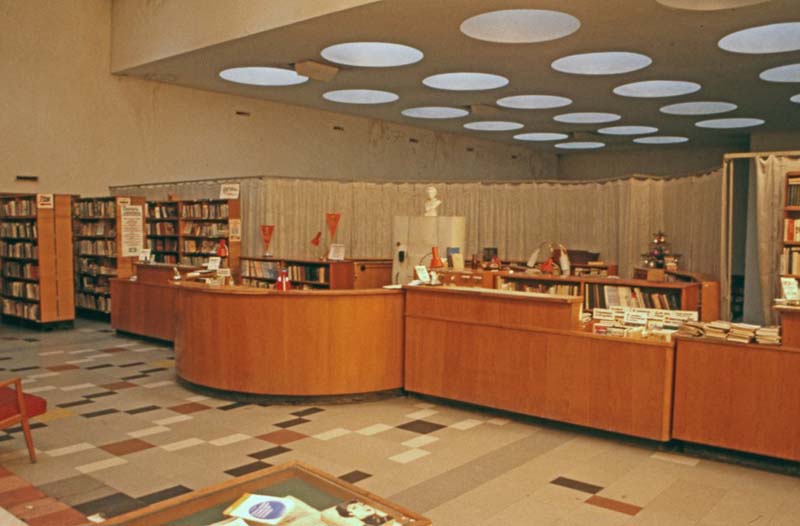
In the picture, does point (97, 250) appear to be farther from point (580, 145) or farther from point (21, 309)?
point (580, 145)

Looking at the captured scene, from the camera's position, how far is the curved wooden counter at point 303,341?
6.04 metres

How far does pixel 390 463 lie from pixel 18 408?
2.50 metres

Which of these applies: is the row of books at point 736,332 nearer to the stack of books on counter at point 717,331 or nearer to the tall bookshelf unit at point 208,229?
the stack of books on counter at point 717,331

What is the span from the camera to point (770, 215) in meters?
6.89

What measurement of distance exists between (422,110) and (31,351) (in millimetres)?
10714

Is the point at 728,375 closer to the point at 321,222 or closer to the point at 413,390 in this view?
the point at 413,390

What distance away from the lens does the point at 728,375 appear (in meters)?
4.65

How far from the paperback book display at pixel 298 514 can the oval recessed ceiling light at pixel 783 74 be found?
38.9 feet

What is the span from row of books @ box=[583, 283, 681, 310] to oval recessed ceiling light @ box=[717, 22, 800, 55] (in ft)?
16.6

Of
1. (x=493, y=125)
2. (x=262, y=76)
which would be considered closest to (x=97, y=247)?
(x=262, y=76)

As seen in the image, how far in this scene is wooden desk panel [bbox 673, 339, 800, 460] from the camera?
445 cm

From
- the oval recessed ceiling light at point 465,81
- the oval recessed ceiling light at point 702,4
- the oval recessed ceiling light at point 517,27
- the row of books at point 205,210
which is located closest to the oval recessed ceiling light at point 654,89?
the oval recessed ceiling light at point 465,81

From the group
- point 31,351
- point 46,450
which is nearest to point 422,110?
point 31,351

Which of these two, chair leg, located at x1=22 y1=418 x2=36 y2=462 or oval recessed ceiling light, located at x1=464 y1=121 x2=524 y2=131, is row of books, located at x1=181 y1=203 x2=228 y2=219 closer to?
chair leg, located at x1=22 y1=418 x2=36 y2=462
